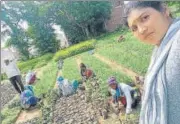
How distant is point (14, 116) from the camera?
9336mm

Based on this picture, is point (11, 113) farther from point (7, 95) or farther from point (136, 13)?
point (136, 13)

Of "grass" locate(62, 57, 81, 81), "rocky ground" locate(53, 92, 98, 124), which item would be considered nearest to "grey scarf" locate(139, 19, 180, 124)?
"rocky ground" locate(53, 92, 98, 124)

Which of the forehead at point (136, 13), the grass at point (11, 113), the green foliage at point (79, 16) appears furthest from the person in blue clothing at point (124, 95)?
the green foliage at point (79, 16)

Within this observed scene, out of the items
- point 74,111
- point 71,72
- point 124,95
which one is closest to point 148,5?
point 124,95

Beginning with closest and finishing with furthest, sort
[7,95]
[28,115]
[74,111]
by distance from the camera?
[74,111], [28,115], [7,95]

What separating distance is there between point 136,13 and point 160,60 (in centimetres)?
25

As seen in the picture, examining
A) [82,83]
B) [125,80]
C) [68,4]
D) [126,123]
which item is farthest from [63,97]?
[68,4]

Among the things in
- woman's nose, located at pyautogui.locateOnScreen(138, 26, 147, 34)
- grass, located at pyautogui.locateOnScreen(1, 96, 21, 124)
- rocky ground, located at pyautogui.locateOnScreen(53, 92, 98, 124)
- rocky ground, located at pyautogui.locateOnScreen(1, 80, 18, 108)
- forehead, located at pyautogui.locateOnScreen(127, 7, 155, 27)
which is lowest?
rocky ground, located at pyautogui.locateOnScreen(53, 92, 98, 124)

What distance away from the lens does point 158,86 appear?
4.60 feet

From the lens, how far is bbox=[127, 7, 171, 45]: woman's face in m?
1.49

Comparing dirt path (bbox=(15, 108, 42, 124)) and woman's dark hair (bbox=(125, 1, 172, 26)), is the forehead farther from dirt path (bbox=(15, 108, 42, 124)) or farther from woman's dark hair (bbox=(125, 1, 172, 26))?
dirt path (bbox=(15, 108, 42, 124))

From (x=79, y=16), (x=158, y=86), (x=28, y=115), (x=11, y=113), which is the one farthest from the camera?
(x=79, y=16)

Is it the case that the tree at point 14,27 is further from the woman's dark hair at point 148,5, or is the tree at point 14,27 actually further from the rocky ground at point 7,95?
the woman's dark hair at point 148,5

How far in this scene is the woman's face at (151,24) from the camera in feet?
4.90
